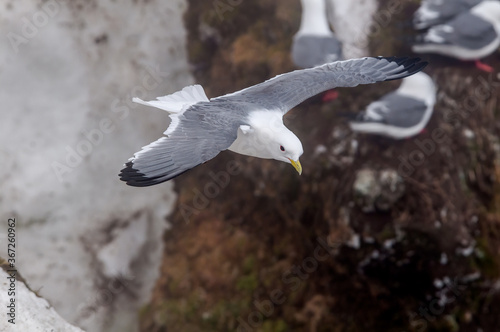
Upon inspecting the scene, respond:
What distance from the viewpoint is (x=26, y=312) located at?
2.78 m

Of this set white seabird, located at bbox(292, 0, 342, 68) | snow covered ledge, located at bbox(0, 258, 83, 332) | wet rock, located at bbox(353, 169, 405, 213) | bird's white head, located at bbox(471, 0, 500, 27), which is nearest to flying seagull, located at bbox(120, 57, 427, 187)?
snow covered ledge, located at bbox(0, 258, 83, 332)

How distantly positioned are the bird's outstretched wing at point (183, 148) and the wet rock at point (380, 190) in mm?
2268

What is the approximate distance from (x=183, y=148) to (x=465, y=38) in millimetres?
3389

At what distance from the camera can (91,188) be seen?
→ 5328 mm

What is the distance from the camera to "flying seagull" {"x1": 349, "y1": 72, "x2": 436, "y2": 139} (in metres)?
4.66

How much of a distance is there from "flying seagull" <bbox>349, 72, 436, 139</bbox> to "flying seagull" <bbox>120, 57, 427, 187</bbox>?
1378 millimetres

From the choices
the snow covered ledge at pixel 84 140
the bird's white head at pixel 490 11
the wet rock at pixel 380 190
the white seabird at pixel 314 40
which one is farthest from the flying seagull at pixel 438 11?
the snow covered ledge at pixel 84 140

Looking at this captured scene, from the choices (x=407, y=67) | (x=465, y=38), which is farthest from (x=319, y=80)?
(x=465, y=38)

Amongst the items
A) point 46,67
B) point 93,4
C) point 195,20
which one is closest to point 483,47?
point 195,20

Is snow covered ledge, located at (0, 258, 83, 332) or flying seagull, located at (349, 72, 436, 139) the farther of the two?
flying seagull, located at (349, 72, 436, 139)

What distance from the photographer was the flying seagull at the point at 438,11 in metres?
5.03

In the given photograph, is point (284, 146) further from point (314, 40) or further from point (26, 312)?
point (314, 40)

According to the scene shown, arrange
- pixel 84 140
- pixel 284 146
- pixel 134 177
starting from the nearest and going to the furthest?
1. pixel 134 177
2. pixel 284 146
3. pixel 84 140

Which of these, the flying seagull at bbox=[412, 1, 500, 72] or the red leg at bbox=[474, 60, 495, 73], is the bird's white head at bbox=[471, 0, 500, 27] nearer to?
the flying seagull at bbox=[412, 1, 500, 72]
